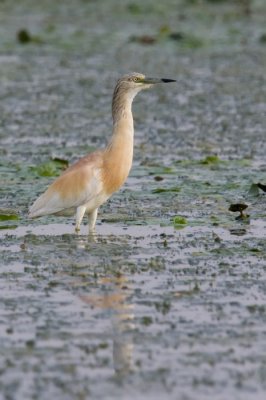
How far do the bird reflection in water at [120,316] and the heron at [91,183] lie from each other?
1633mm

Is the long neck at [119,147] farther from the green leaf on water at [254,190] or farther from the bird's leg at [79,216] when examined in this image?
the green leaf on water at [254,190]

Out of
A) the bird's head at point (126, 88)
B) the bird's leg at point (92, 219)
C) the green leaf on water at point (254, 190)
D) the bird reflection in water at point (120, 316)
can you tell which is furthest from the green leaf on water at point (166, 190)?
the bird reflection in water at point (120, 316)

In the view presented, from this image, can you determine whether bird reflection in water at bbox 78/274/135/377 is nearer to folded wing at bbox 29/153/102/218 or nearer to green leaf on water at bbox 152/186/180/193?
folded wing at bbox 29/153/102/218

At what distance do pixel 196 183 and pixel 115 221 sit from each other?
159 centimetres

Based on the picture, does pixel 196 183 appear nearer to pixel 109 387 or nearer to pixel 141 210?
pixel 141 210

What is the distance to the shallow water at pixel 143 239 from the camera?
6.79 m

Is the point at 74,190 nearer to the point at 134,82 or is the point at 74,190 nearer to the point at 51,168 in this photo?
the point at 134,82

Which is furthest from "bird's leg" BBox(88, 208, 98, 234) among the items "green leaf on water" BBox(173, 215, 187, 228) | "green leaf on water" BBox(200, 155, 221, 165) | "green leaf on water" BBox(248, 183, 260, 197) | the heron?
"green leaf on water" BBox(200, 155, 221, 165)

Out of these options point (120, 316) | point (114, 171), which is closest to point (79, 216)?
point (114, 171)

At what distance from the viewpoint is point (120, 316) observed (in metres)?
7.75

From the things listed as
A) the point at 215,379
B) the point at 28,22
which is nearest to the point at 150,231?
the point at 215,379

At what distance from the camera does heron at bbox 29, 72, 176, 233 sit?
34.0ft

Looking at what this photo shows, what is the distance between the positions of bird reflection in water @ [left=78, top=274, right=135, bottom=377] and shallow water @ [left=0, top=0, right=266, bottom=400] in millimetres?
13

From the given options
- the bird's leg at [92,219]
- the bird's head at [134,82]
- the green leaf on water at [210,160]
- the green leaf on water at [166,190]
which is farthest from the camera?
the green leaf on water at [210,160]
